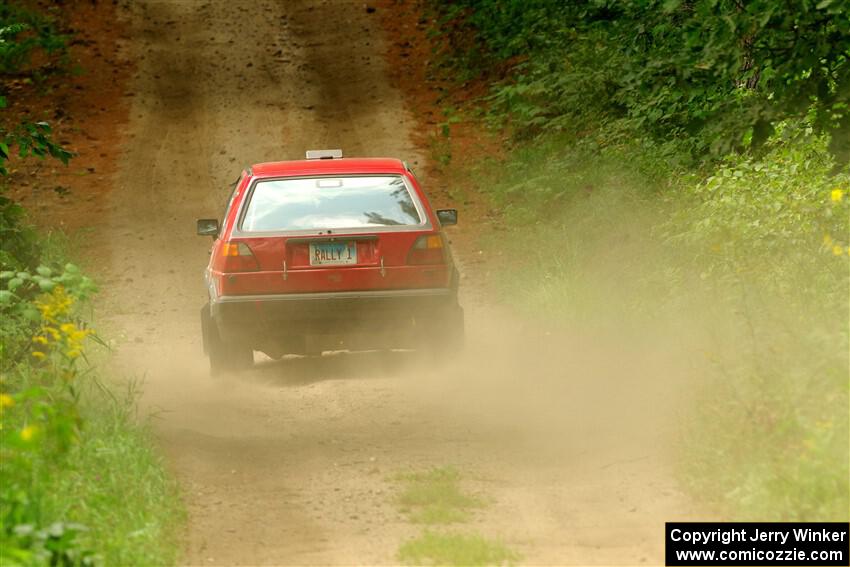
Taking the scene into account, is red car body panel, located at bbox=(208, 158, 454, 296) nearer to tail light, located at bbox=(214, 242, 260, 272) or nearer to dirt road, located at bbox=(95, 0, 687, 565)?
tail light, located at bbox=(214, 242, 260, 272)

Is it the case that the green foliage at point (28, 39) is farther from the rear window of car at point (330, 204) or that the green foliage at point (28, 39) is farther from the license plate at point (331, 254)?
the license plate at point (331, 254)

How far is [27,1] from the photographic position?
28.6m

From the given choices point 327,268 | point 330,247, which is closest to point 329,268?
point 327,268

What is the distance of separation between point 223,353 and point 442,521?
4.17 meters

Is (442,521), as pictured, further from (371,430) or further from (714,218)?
(714,218)

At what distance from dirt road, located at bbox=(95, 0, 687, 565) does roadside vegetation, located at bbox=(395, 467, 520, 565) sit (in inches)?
3.7

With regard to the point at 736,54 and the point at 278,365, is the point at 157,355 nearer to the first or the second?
the point at 278,365

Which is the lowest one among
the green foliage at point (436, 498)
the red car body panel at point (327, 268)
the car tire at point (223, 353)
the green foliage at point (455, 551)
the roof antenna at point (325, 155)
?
the green foliage at point (455, 551)

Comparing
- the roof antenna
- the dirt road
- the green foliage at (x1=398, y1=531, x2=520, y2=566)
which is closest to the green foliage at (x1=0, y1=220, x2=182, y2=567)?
the dirt road

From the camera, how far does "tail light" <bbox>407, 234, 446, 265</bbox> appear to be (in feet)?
33.2

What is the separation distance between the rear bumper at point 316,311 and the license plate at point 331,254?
0.82ft

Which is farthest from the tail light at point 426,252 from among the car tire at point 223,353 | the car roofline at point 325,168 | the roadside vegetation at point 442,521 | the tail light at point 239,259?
the roadside vegetation at point 442,521

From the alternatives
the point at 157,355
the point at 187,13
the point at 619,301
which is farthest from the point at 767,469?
the point at 187,13

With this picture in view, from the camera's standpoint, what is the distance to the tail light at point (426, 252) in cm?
1012
